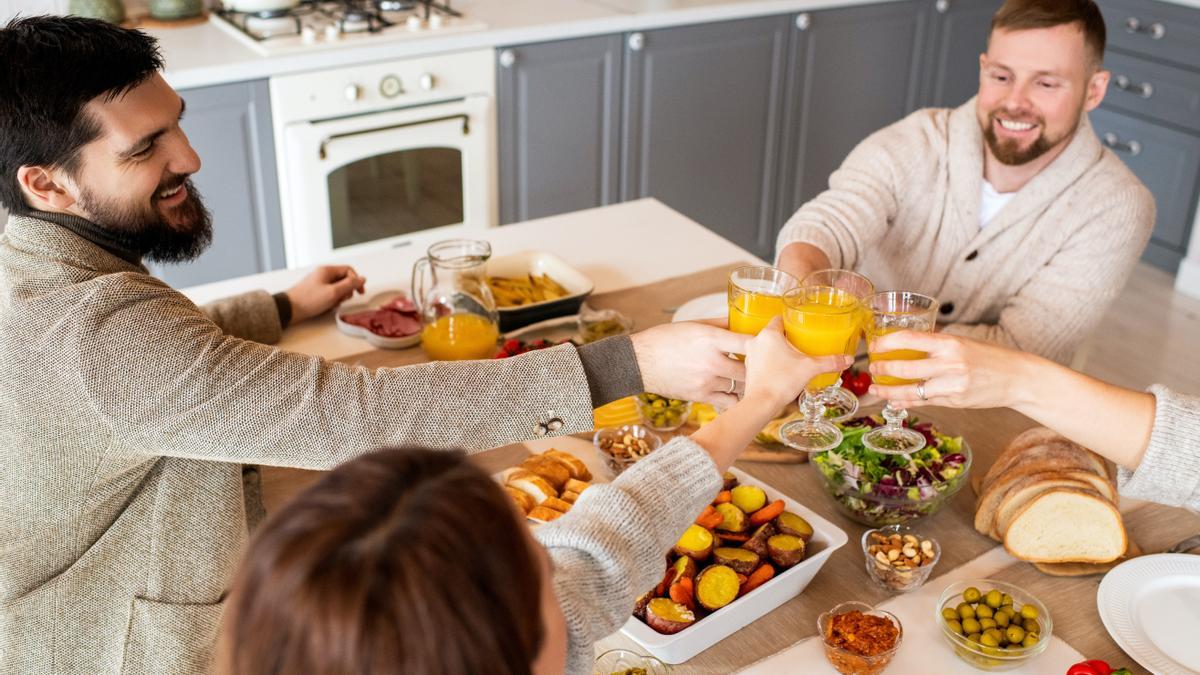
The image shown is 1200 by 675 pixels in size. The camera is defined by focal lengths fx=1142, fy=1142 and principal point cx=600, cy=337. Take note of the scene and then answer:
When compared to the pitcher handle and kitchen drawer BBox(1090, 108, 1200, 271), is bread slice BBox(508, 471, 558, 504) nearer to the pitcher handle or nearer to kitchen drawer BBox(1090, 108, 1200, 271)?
the pitcher handle

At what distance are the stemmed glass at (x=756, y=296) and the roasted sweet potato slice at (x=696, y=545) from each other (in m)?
0.28

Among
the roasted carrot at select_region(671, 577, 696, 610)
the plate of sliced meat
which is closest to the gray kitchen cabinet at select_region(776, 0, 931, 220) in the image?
the plate of sliced meat

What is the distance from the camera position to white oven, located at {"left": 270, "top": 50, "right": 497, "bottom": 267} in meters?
3.21

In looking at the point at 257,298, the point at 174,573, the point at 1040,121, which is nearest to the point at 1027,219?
the point at 1040,121

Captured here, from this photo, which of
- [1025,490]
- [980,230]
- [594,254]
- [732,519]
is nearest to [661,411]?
[732,519]

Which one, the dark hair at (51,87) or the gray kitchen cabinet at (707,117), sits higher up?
the dark hair at (51,87)

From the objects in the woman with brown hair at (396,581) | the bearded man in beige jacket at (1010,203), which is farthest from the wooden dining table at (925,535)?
the woman with brown hair at (396,581)

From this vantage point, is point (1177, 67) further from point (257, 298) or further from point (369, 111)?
point (257, 298)

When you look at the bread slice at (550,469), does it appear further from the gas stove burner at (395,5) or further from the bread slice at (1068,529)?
the gas stove burner at (395,5)

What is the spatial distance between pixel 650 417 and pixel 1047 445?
56 centimetres

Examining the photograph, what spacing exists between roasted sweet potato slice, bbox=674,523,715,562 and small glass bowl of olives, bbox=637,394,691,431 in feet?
1.17

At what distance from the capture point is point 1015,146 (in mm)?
2213

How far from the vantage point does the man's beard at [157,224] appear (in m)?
1.46

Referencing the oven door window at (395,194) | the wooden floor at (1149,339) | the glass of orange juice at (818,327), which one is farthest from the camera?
the wooden floor at (1149,339)
